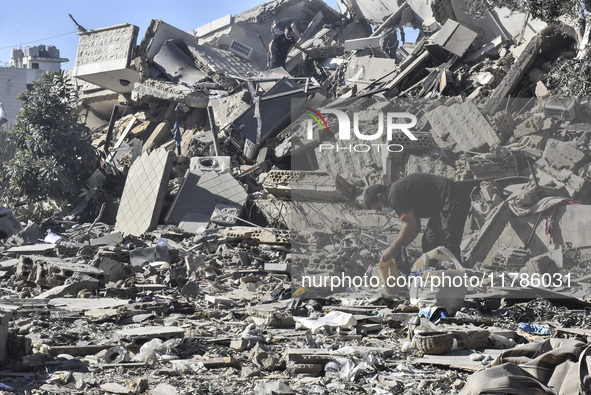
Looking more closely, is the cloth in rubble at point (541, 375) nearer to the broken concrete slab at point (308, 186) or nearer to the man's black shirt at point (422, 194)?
the man's black shirt at point (422, 194)

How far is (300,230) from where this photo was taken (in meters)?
11.8

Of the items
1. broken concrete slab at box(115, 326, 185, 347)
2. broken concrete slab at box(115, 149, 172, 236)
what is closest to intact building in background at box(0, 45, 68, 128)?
broken concrete slab at box(115, 149, 172, 236)

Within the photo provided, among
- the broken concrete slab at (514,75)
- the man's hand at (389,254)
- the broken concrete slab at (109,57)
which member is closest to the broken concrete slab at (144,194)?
the broken concrete slab at (109,57)

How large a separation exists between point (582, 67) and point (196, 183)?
8124 mm

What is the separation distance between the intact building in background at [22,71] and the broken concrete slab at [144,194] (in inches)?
838

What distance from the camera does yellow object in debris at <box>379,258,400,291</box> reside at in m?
8.43

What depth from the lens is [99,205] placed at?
1583cm

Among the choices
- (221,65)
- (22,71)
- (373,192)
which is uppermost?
(22,71)

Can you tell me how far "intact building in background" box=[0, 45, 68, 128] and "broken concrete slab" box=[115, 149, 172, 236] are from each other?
21.3 metres

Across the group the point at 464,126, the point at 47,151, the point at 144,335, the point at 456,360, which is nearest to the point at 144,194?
A: the point at 47,151

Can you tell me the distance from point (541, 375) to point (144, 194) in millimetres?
11403

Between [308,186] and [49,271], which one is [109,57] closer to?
[308,186]

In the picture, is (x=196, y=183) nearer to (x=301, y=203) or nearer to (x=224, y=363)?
(x=301, y=203)

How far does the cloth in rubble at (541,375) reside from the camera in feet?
10.6
